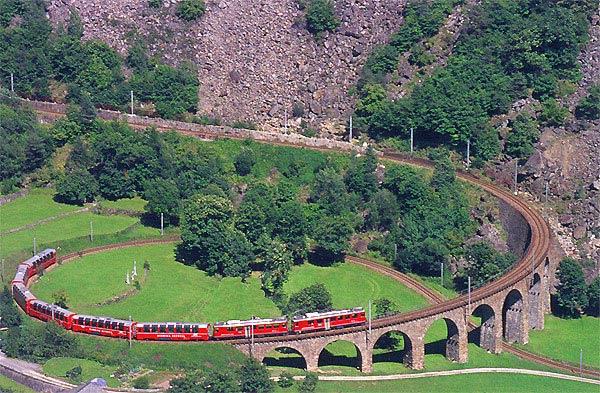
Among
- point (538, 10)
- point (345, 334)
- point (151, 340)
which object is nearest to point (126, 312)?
point (151, 340)

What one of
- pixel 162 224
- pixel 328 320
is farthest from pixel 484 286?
pixel 162 224

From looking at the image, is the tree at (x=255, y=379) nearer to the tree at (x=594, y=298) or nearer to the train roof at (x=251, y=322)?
the train roof at (x=251, y=322)

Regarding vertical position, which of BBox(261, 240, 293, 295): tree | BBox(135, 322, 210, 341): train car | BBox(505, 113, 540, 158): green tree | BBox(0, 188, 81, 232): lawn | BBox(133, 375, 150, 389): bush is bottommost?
BBox(133, 375, 150, 389): bush

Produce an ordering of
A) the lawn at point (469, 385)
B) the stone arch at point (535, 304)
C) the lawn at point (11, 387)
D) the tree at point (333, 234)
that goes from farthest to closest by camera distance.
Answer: the tree at point (333, 234) < the stone arch at point (535, 304) < the lawn at point (469, 385) < the lawn at point (11, 387)

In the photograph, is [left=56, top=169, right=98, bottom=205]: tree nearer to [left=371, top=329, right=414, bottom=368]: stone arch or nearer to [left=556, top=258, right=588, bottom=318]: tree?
[left=371, top=329, right=414, bottom=368]: stone arch

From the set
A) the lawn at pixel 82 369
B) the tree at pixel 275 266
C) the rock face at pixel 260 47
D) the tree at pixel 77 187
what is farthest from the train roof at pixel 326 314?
the rock face at pixel 260 47

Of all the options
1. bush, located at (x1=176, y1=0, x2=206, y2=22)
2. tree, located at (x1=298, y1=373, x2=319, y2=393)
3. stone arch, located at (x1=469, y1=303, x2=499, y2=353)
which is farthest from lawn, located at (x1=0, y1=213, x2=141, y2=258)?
stone arch, located at (x1=469, y1=303, x2=499, y2=353)

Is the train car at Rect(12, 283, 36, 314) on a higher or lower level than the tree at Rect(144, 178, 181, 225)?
lower
